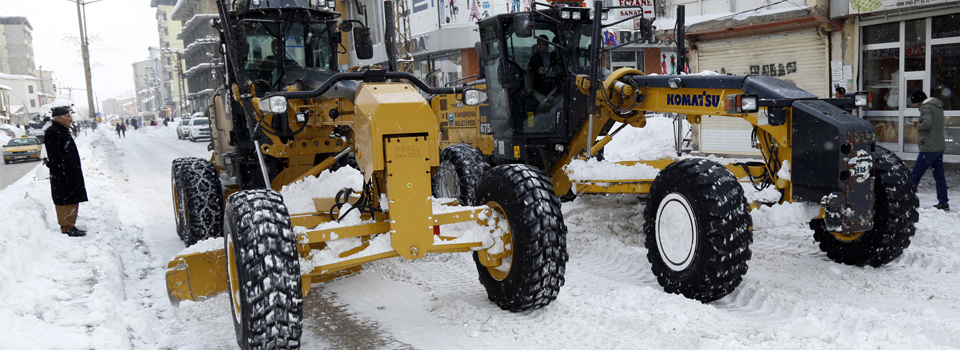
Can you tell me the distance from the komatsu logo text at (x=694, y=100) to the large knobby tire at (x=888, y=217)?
4.53 ft

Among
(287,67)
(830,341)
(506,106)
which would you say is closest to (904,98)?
(506,106)

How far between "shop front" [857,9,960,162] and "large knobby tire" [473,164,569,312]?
10489 mm

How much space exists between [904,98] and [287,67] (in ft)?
37.7

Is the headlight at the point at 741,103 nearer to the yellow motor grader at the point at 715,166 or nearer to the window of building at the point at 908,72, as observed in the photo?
the yellow motor grader at the point at 715,166

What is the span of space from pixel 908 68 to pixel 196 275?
13.1m

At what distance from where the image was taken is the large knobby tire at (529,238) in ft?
15.1

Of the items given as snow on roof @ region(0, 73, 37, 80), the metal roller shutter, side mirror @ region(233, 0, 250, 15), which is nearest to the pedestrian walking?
the metal roller shutter

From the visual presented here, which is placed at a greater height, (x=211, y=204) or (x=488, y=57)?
(x=488, y=57)

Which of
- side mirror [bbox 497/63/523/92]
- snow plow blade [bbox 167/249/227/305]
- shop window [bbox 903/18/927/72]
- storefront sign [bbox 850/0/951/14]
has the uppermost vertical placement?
storefront sign [bbox 850/0/951/14]

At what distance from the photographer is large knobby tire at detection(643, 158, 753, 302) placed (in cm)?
489

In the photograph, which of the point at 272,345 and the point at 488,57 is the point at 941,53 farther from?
the point at 272,345

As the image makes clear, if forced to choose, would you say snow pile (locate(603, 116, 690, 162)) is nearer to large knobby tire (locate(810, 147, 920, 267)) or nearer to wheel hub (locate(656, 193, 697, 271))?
large knobby tire (locate(810, 147, 920, 267))

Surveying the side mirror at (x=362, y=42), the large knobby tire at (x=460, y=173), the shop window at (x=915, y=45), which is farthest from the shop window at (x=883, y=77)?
the side mirror at (x=362, y=42)

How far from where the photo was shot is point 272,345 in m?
4.00
